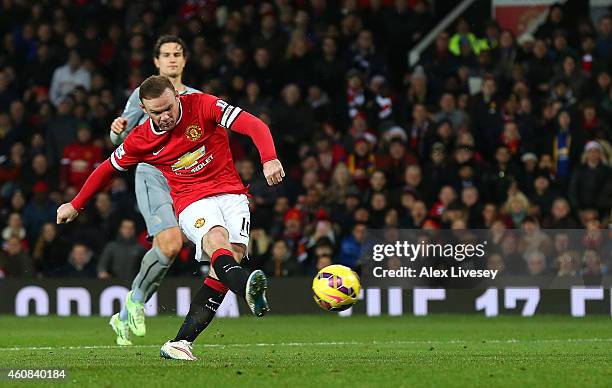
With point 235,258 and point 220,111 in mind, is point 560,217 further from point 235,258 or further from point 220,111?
point 220,111

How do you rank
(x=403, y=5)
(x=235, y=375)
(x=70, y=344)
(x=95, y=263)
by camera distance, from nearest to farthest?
(x=235, y=375), (x=70, y=344), (x=95, y=263), (x=403, y=5)

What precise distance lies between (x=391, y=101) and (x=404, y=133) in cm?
84

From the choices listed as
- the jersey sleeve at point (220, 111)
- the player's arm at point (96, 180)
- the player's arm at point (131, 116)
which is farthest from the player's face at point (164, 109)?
the player's arm at point (131, 116)

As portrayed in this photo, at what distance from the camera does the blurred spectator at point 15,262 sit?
60.1 feet

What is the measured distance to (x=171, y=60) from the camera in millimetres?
11234

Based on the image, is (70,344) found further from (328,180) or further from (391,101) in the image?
(391,101)

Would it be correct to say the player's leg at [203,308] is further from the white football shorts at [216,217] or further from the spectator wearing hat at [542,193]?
the spectator wearing hat at [542,193]

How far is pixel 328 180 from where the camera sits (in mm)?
19203

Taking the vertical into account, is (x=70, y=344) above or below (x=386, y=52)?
below

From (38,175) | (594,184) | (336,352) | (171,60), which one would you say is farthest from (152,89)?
(38,175)

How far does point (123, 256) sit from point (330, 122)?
3.96 meters

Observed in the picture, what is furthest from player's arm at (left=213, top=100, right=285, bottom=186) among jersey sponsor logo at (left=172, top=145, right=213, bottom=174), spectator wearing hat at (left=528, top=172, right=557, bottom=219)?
spectator wearing hat at (left=528, top=172, right=557, bottom=219)

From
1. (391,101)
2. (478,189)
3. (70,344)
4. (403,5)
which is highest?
(403,5)

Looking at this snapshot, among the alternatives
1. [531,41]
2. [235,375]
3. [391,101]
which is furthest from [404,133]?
[235,375]
